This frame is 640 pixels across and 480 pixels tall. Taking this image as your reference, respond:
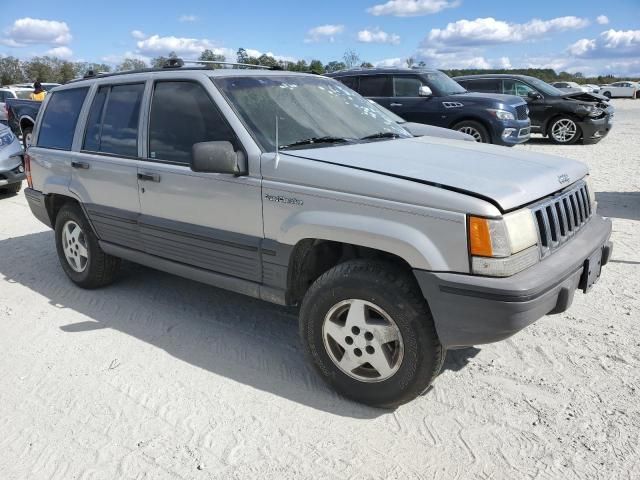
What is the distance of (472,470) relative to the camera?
102 inches

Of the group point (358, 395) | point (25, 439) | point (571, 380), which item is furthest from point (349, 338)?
point (25, 439)

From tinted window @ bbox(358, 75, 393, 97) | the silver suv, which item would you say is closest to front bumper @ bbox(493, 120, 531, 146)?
tinted window @ bbox(358, 75, 393, 97)

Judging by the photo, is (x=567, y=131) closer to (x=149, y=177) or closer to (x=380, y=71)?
(x=380, y=71)

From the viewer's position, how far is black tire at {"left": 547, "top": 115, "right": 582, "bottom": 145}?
13.9 meters

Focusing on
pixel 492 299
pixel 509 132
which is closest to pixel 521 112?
pixel 509 132

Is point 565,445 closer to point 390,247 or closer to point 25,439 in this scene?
point 390,247

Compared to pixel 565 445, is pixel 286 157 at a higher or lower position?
higher

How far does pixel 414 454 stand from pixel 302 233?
1.31m

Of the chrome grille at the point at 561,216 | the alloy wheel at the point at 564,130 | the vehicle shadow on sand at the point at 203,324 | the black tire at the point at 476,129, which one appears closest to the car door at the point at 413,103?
the black tire at the point at 476,129

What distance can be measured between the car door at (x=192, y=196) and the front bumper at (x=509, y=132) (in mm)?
8470

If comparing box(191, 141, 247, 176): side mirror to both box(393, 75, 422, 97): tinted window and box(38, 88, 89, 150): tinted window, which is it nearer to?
box(38, 88, 89, 150): tinted window

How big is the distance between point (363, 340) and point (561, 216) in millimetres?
1319

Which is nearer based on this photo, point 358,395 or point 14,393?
point 358,395

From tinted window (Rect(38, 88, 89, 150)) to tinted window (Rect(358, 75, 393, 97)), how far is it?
25.8 feet
